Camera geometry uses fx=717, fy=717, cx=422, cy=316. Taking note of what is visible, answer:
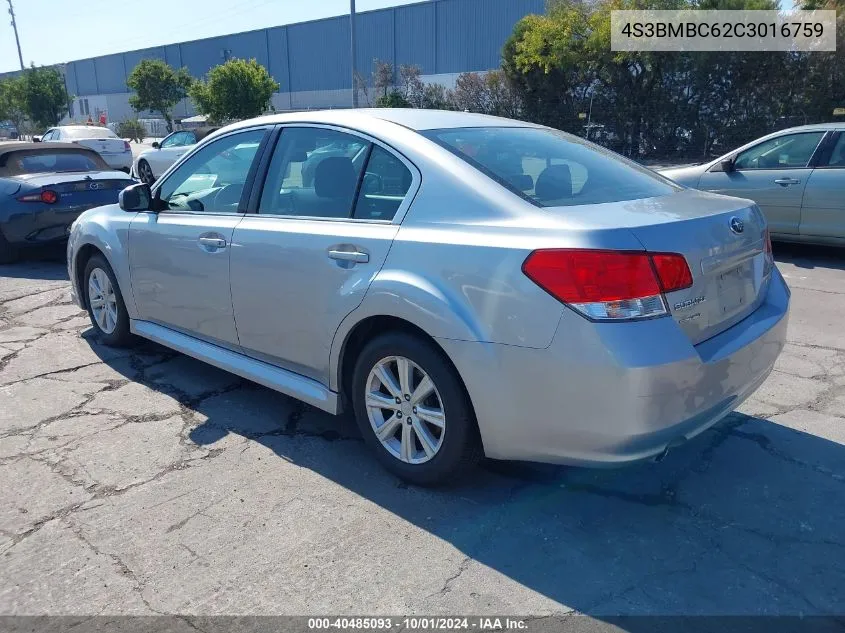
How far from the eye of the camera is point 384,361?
10.8 ft

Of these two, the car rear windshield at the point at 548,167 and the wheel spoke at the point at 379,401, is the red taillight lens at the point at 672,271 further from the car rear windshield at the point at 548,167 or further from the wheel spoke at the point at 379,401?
the wheel spoke at the point at 379,401

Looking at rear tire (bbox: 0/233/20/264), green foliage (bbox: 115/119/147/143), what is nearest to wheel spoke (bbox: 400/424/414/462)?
rear tire (bbox: 0/233/20/264)

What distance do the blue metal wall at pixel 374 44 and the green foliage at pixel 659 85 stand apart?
18.3 m

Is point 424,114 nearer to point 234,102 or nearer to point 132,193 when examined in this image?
point 132,193

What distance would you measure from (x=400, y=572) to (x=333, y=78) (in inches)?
2168

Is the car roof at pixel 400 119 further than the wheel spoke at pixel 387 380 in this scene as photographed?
Yes

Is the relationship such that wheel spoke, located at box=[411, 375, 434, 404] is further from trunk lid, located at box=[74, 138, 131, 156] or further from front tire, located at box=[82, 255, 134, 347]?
trunk lid, located at box=[74, 138, 131, 156]

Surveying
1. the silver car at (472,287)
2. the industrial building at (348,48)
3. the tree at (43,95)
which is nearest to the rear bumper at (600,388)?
A: the silver car at (472,287)

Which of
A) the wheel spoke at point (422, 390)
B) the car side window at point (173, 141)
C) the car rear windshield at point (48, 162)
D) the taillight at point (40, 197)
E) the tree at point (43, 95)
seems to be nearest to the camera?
the wheel spoke at point (422, 390)

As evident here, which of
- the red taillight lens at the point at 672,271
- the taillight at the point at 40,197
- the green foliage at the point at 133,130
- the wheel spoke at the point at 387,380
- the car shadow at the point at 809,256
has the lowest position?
the green foliage at the point at 133,130

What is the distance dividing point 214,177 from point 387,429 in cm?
211

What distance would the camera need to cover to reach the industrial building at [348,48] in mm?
44438

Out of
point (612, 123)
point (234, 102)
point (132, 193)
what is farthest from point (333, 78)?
point (132, 193)

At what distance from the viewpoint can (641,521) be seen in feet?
9.96
